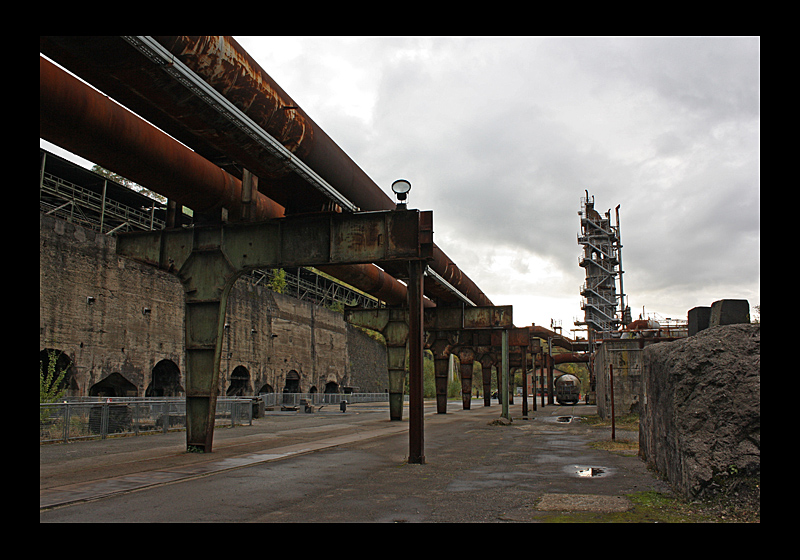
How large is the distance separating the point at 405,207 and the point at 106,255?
1880cm

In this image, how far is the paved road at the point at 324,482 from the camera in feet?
20.9

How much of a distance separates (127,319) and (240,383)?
11870 mm

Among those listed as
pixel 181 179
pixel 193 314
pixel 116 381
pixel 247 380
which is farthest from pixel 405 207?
pixel 247 380

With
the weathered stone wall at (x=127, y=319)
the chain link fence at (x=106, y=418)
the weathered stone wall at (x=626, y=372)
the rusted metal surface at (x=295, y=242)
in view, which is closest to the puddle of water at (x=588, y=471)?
the rusted metal surface at (x=295, y=242)

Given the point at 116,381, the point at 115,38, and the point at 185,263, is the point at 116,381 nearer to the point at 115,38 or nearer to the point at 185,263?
the point at 185,263

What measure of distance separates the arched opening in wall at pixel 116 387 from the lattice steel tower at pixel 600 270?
56562 millimetres

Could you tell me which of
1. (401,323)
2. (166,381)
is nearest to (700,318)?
(401,323)

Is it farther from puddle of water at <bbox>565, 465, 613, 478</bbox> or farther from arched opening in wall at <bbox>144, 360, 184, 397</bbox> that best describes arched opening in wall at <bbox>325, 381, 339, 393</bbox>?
puddle of water at <bbox>565, 465, 613, 478</bbox>

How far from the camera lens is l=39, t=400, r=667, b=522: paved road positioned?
6371 millimetres

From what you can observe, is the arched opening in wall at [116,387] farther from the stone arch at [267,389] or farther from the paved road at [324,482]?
the stone arch at [267,389]

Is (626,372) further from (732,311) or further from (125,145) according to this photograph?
(125,145)

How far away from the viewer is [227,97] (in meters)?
8.02

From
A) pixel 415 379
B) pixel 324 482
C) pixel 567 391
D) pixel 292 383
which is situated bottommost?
pixel 567 391

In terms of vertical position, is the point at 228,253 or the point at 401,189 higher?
the point at 401,189
